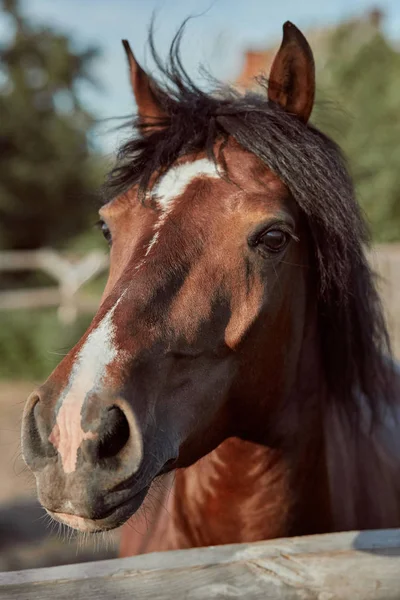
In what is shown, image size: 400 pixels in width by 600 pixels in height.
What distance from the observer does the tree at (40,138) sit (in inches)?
676

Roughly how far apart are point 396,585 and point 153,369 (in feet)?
2.37

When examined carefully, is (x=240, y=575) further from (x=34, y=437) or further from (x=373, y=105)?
(x=373, y=105)

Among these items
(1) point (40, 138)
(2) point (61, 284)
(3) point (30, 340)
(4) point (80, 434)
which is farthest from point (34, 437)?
(1) point (40, 138)

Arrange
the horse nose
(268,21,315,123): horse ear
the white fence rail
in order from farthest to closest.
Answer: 1. the white fence rail
2. (268,21,315,123): horse ear
3. the horse nose

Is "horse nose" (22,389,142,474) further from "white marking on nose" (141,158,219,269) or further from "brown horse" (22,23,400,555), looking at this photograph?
"white marking on nose" (141,158,219,269)

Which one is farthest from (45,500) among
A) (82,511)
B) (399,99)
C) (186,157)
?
(399,99)

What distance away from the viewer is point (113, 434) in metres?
1.19

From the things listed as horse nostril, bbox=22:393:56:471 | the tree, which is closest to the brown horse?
horse nostril, bbox=22:393:56:471

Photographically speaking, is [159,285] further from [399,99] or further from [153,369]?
[399,99]

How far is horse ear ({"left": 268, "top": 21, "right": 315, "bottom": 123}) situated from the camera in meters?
1.67

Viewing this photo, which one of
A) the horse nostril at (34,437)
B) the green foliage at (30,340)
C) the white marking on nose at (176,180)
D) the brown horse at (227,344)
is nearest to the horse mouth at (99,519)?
the brown horse at (227,344)

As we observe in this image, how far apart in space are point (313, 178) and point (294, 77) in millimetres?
354

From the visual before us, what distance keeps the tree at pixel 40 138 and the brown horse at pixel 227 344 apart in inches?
617

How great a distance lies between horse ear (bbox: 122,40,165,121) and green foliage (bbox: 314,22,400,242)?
11875 mm
